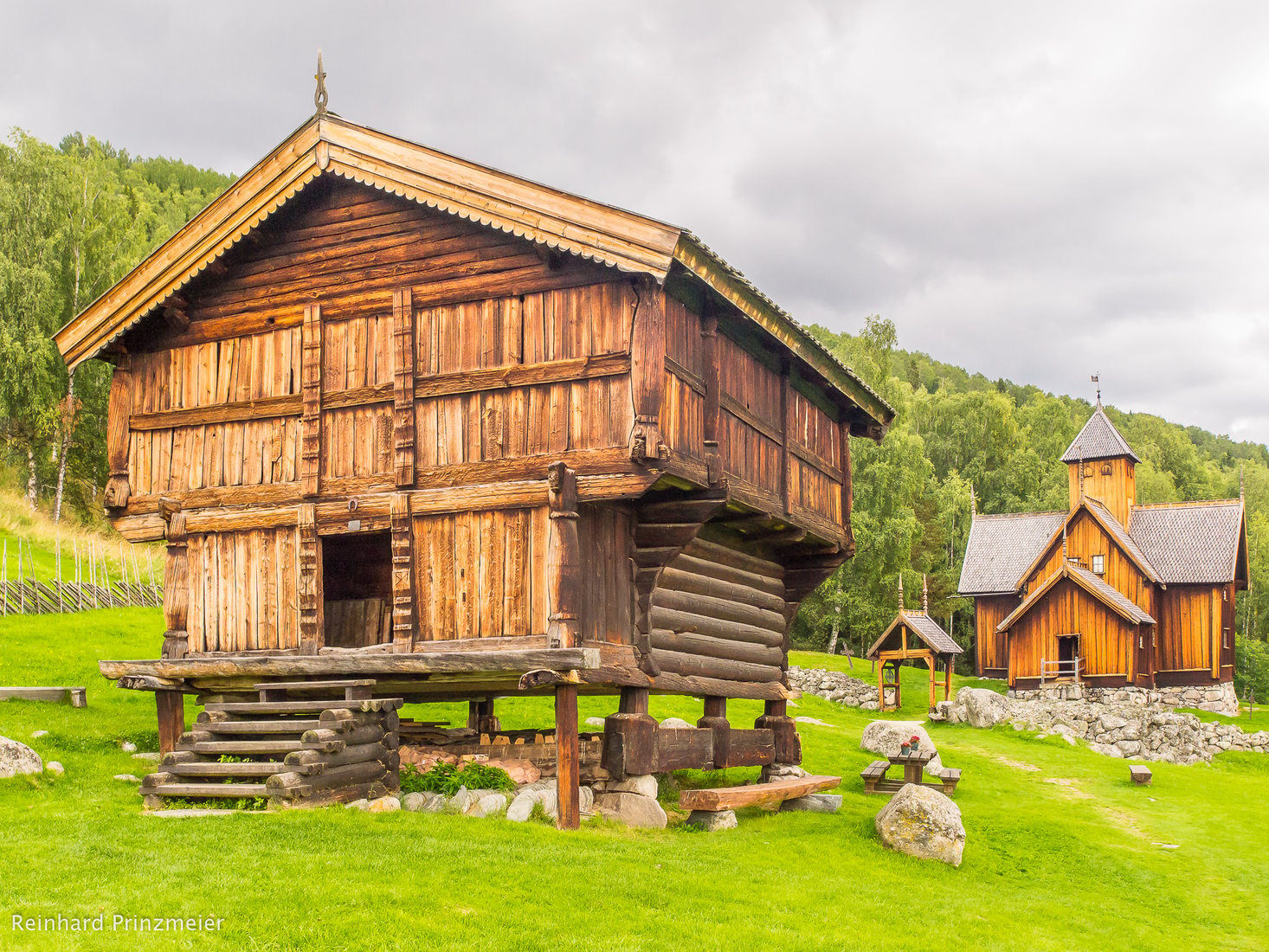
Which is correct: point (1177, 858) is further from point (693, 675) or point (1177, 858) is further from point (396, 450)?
point (396, 450)

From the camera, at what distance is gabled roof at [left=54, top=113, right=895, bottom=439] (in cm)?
1457

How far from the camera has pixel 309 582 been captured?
16516 mm

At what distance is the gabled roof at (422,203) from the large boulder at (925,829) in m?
7.26

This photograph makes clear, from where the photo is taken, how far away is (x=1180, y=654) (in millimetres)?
48594

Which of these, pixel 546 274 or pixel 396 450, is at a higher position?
pixel 546 274

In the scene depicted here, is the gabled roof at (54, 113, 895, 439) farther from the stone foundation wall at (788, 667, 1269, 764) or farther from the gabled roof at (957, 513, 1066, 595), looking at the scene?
the gabled roof at (957, 513, 1066, 595)

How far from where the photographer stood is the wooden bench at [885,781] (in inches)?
921

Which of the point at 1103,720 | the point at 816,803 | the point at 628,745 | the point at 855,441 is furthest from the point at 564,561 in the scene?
the point at 855,441

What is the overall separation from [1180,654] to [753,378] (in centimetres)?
3750

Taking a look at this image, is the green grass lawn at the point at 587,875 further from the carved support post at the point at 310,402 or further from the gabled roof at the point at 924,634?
the gabled roof at the point at 924,634

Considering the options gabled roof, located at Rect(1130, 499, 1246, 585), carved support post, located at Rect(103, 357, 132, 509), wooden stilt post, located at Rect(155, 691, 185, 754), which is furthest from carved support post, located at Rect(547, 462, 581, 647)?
gabled roof, located at Rect(1130, 499, 1246, 585)

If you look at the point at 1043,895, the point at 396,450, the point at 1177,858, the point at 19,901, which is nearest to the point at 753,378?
the point at 396,450

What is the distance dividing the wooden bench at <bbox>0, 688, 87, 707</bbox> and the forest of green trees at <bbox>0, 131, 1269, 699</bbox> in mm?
24408

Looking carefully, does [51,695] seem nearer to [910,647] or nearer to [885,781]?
[885,781]
